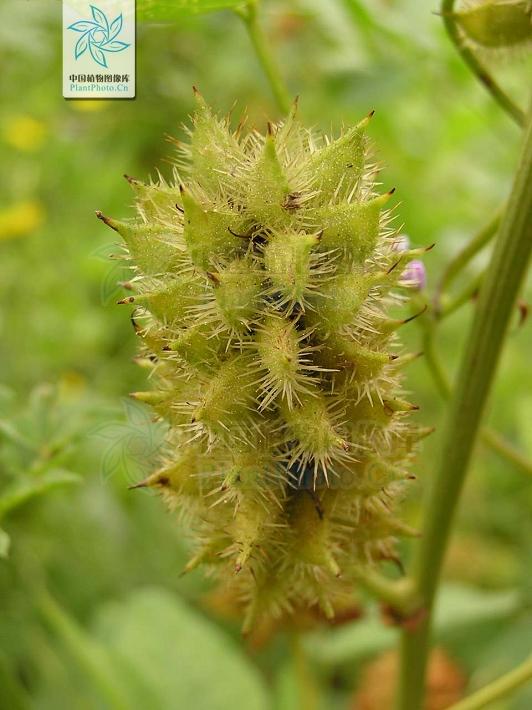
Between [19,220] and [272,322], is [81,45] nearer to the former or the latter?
[272,322]

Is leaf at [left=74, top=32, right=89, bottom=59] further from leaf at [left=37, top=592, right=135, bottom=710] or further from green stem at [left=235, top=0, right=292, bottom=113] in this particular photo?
leaf at [left=37, top=592, right=135, bottom=710]

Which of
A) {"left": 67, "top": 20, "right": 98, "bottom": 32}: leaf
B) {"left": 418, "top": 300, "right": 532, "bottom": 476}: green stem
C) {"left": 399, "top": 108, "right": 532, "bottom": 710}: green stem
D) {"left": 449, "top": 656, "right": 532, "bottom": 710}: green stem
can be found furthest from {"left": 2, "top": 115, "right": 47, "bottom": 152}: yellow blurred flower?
{"left": 449, "top": 656, "right": 532, "bottom": 710}: green stem

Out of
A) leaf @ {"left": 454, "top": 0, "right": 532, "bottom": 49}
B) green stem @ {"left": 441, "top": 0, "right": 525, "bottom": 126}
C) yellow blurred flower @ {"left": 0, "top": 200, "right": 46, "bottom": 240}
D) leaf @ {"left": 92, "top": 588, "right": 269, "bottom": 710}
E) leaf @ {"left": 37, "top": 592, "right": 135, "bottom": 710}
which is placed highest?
leaf @ {"left": 454, "top": 0, "right": 532, "bottom": 49}

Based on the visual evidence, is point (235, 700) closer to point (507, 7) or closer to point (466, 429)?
point (466, 429)

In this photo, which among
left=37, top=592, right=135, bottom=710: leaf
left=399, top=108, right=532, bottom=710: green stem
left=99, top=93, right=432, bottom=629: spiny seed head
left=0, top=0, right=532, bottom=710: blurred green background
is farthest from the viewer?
left=0, top=0, right=532, bottom=710: blurred green background

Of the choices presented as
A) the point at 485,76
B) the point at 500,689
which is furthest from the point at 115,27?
the point at 500,689

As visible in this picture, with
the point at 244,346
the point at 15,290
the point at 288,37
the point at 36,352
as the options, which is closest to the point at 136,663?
the point at 36,352

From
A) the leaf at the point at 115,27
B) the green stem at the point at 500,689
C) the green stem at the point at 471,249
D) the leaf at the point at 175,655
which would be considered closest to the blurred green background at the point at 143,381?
the leaf at the point at 175,655
